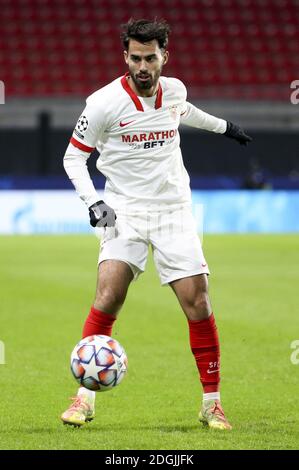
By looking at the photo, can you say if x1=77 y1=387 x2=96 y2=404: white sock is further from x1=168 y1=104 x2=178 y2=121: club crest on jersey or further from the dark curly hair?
the dark curly hair

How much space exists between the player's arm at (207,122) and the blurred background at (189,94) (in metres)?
13.1

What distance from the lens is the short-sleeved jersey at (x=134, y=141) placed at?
5617mm

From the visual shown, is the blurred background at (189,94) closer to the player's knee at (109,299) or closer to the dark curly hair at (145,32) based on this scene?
the player's knee at (109,299)

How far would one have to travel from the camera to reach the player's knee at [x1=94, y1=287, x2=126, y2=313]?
5.65m

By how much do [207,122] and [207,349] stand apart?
144cm

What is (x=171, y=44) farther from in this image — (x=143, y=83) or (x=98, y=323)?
(x=98, y=323)

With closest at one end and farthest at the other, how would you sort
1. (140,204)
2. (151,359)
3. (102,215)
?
(102,215) < (140,204) < (151,359)

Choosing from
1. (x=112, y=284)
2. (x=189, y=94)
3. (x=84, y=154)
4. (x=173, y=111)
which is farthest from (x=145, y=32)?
(x=189, y=94)

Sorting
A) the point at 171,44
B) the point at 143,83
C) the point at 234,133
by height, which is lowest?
the point at 234,133

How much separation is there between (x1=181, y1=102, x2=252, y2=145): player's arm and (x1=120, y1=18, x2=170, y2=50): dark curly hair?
0.59 m

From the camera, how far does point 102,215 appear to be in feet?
17.9

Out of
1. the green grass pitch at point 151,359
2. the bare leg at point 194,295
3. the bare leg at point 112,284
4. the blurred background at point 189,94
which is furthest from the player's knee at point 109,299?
the blurred background at point 189,94

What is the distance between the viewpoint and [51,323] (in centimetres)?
988
